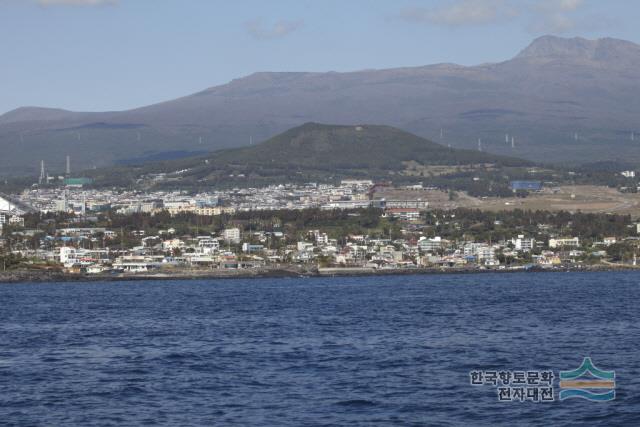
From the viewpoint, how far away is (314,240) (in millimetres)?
88812

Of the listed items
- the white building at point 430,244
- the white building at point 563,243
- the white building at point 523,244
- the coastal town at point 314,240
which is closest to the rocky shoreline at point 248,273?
the coastal town at point 314,240

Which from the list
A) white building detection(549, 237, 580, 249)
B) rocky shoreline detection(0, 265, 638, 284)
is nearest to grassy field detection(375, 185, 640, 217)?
white building detection(549, 237, 580, 249)

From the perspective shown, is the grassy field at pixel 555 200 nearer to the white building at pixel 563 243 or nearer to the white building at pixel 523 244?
the white building at pixel 563 243

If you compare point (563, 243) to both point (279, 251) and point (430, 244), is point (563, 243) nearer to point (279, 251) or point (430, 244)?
point (430, 244)

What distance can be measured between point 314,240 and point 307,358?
6344 cm

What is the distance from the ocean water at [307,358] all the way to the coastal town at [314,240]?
105 ft

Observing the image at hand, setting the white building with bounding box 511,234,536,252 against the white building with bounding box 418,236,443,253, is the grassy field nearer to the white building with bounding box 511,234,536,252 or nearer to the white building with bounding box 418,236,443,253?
the white building with bounding box 511,234,536,252

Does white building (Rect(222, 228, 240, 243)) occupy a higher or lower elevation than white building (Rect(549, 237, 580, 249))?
higher

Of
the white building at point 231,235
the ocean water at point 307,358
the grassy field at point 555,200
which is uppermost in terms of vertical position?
the grassy field at point 555,200

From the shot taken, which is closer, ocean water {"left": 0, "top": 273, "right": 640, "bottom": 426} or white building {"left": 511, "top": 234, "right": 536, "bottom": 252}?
ocean water {"left": 0, "top": 273, "right": 640, "bottom": 426}

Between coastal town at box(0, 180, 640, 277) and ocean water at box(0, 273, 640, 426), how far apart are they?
31.9m

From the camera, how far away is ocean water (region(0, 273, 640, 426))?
19.2 meters

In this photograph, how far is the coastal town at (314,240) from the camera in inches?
3091

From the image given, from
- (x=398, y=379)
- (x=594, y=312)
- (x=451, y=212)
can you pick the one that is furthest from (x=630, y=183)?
(x=398, y=379)
